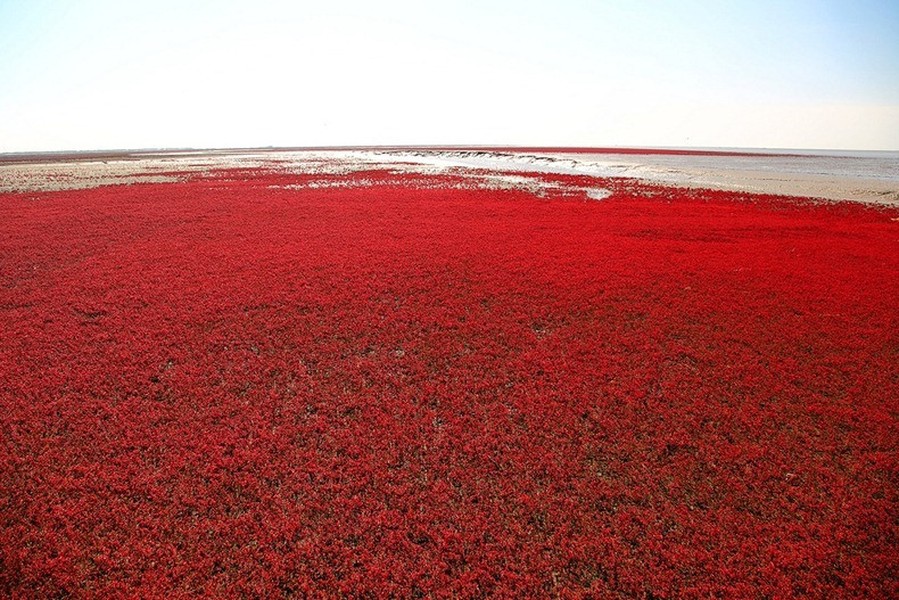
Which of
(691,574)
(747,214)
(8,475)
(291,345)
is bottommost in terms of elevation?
(691,574)

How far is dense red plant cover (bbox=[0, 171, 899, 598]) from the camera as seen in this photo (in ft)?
14.4

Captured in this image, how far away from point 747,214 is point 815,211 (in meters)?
4.86

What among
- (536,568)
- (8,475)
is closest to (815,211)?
(536,568)

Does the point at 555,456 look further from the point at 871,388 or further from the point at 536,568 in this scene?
the point at 871,388

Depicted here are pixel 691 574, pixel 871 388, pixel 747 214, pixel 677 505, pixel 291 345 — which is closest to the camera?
pixel 691 574

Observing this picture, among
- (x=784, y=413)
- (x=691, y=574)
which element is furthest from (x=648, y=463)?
(x=784, y=413)

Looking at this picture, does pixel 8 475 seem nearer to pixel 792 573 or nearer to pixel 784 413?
pixel 792 573

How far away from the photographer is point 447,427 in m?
6.47

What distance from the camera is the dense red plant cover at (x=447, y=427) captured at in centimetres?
440

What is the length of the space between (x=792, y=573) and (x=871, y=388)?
206 inches

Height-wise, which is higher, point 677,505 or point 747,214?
point 747,214

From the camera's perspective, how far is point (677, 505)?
16.9 ft

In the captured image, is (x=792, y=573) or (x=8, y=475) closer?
(x=792, y=573)

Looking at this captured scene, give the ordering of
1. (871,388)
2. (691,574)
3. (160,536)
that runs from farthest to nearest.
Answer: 1. (871,388)
2. (160,536)
3. (691,574)
